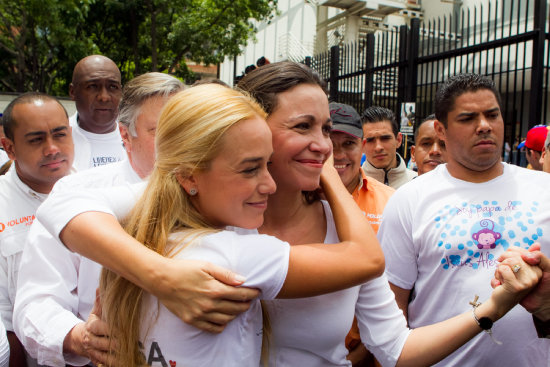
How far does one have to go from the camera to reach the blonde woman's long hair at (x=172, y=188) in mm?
1293

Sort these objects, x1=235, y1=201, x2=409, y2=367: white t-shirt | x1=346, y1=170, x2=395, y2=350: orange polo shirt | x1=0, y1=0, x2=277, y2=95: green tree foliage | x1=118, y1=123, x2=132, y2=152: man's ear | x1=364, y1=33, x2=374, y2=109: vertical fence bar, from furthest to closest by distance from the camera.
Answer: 1. x1=0, y1=0, x2=277, y2=95: green tree foliage
2. x1=364, y1=33, x2=374, y2=109: vertical fence bar
3. x1=346, y1=170, x2=395, y2=350: orange polo shirt
4. x1=118, y1=123, x2=132, y2=152: man's ear
5. x1=235, y1=201, x2=409, y2=367: white t-shirt

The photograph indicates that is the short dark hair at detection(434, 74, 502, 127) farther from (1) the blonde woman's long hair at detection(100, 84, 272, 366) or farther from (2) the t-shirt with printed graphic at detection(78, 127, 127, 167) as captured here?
(2) the t-shirt with printed graphic at detection(78, 127, 127, 167)

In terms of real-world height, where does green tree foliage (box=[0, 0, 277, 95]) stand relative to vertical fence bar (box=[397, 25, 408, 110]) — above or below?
above

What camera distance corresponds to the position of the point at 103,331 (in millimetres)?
1422

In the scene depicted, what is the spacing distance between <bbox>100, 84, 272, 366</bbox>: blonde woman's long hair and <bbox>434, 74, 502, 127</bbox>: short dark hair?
1679mm

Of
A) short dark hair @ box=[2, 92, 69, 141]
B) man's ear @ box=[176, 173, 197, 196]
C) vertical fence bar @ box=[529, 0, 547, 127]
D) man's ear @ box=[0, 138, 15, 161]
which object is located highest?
vertical fence bar @ box=[529, 0, 547, 127]

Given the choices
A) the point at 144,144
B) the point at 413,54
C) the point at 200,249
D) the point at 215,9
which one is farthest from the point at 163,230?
the point at 215,9

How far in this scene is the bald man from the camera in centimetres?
380

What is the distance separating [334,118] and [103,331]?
2191 mm

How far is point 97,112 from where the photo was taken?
12.9 feet

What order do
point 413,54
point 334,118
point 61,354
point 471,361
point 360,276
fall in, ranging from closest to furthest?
1. point 360,276
2. point 61,354
3. point 471,361
4. point 334,118
5. point 413,54

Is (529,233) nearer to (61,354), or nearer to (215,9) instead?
(61,354)

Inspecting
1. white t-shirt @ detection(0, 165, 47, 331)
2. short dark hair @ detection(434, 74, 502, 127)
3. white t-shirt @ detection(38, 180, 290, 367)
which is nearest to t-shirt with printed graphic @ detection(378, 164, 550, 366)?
short dark hair @ detection(434, 74, 502, 127)

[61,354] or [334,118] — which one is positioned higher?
[334,118]
